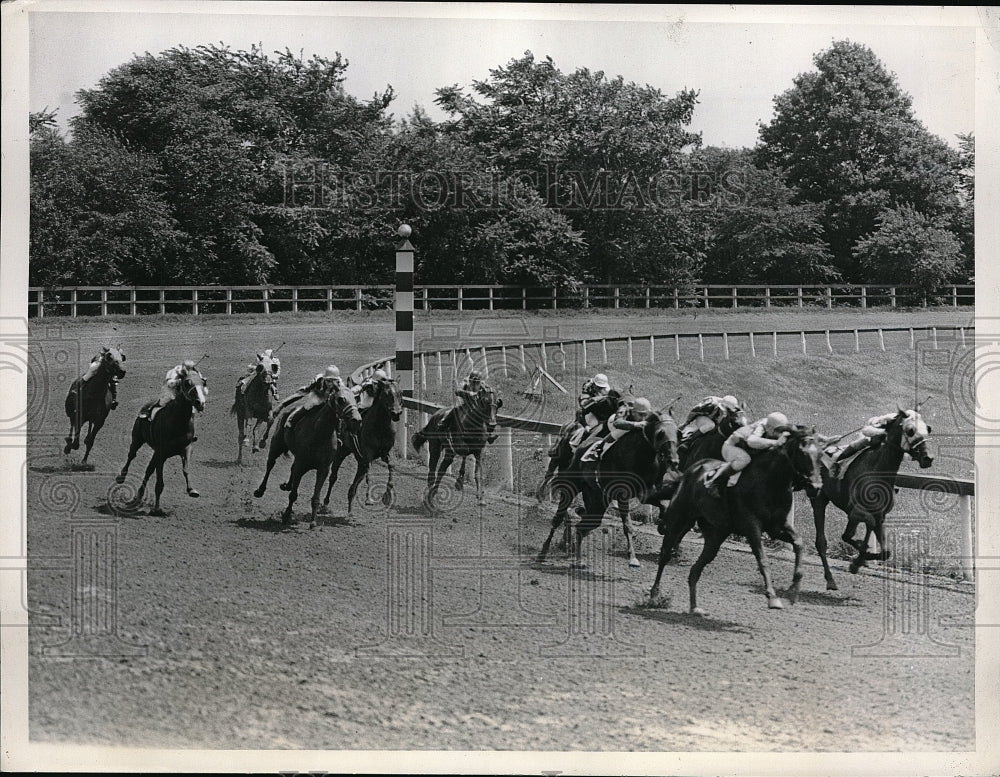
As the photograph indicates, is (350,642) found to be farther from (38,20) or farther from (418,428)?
(38,20)

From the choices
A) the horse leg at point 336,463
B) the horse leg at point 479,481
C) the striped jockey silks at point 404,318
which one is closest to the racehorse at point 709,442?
the horse leg at point 479,481

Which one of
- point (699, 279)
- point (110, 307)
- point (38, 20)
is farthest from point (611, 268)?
point (38, 20)

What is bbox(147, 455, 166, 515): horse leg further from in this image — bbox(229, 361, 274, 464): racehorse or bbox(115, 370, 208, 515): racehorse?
bbox(229, 361, 274, 464): racehorse

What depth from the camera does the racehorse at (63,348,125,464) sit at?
9.02m

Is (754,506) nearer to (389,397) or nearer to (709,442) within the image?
(709,442)

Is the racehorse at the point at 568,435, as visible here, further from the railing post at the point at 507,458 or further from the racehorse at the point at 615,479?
the railing post at the point at 507,458

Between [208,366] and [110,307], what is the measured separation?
95 centimetres

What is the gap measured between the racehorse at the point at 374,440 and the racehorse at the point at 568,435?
1.26 m

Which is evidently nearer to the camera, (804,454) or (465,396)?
(804,454)

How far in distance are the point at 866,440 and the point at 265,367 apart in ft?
16.2

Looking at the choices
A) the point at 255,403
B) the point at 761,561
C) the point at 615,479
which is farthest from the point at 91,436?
the point at 761,561

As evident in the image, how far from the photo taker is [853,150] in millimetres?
9953

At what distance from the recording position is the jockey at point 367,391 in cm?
962

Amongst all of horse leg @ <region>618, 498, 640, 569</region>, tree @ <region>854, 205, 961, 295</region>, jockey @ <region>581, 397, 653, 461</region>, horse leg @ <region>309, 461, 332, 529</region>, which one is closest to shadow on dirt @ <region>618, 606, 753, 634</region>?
horse leg @ <region>618, 498, 640, 569</region>
